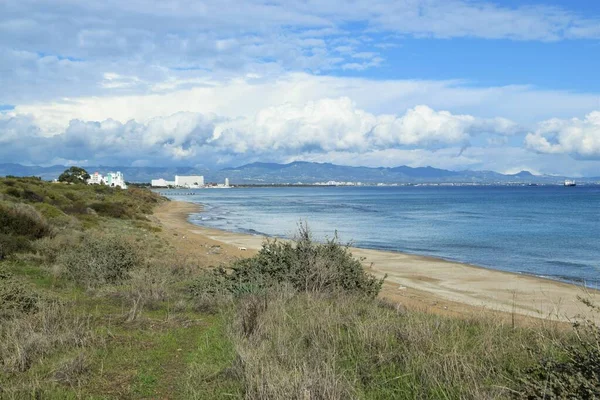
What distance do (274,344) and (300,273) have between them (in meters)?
4.68

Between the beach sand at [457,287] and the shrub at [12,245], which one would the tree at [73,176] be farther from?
the shrub at [12,245]

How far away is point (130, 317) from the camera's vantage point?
9312 mm

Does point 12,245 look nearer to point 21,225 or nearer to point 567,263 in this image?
point 21,225

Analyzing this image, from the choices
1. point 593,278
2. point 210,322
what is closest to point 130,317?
point 210,322

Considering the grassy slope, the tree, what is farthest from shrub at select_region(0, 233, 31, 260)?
the tree

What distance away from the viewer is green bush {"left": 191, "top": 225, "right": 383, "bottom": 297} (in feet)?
37.4

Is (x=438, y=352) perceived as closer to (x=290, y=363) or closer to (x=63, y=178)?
(x=290, y=363)

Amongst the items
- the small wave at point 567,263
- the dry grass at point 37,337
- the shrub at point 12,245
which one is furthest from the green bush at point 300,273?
the small wave at point 567,263

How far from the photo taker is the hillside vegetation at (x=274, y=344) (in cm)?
539

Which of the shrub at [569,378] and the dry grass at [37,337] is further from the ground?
the shrub at [569,378]

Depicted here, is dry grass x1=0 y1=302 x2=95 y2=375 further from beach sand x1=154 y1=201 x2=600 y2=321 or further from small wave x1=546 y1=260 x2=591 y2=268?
small wave x1=546 y1=260 x2=591 y2=268

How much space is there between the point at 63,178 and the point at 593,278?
299ft

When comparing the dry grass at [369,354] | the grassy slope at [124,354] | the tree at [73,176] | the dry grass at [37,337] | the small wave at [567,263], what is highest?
the tree at [73,176]

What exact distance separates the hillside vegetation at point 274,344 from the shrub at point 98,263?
0.61m
